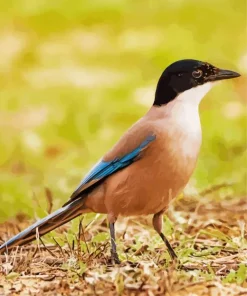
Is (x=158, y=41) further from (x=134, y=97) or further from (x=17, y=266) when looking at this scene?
(x=17, y=266)

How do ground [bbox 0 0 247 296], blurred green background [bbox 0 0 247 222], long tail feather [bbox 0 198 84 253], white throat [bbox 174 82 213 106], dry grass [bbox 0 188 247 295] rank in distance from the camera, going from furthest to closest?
blurred green background [bbox 0 0 247 222] < long tail feather [bbox 0 198 84 253] < white throat [bbox 174 82 213 106] < ground [bbox 0 0 247 296] < dry grass [bbox 0 188 247 295]

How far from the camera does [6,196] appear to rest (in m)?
8.24

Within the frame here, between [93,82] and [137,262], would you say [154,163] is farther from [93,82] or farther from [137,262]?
[93,82]

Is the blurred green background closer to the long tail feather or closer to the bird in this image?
the long tail feather

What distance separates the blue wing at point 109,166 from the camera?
593 centimetres

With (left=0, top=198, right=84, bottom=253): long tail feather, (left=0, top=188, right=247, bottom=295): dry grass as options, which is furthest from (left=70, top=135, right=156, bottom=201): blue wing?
(left=0, top=188, right=247, bottom=295): dry grass

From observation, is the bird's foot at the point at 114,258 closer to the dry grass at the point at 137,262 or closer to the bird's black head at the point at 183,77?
the dry grass at the point at 137,262

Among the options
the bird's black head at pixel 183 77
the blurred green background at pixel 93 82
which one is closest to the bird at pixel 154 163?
the bird's black head at pixel 183 77

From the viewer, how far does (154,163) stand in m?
5.89

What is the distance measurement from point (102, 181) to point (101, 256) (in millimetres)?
479

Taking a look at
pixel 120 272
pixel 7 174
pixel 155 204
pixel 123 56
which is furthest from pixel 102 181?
pixel 123 56

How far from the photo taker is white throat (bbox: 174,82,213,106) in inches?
240

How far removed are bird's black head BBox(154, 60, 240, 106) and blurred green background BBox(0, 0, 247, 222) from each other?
1.81m

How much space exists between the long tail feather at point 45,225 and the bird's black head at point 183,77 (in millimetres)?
808
